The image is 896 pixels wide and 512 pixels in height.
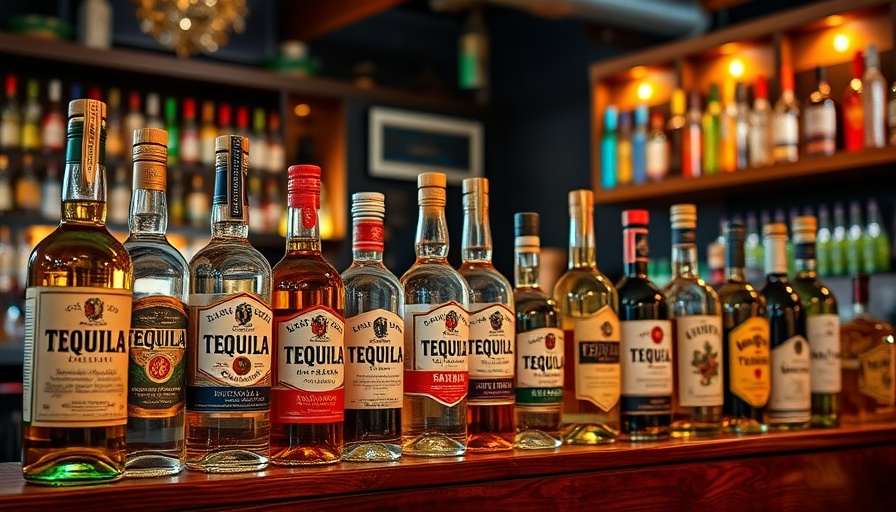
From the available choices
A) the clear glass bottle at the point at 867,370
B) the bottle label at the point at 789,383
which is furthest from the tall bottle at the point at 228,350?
the clear glass bottle at the point at 867,370

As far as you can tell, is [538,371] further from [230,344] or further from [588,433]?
[230,344]

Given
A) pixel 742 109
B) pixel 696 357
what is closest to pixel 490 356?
pixel 696 357

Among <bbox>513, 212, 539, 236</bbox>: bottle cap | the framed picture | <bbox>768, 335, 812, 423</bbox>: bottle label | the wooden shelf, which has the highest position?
the framed picture

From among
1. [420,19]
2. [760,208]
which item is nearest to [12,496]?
[760,208]

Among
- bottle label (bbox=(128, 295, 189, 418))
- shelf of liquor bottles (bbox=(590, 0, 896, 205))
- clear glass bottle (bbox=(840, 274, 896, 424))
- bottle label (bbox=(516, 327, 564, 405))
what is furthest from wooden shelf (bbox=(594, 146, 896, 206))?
bottle label (bbox=(128, 295, 189, 418))

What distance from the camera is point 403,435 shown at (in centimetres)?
121

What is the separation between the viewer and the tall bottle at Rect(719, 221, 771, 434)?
5.09ft

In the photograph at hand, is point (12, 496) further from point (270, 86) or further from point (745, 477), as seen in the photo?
point (270, 86)

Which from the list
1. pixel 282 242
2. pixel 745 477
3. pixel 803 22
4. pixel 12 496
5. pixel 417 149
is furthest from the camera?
pixel 417 149

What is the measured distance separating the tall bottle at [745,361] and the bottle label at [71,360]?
0.93m

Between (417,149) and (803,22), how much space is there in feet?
6.01

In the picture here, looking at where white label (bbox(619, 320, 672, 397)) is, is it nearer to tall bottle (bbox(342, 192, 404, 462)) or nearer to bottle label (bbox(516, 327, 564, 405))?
bottle label (bbox(516, 327, 564, 405))

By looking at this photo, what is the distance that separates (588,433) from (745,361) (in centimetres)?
30

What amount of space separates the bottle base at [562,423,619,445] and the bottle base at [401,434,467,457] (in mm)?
244
